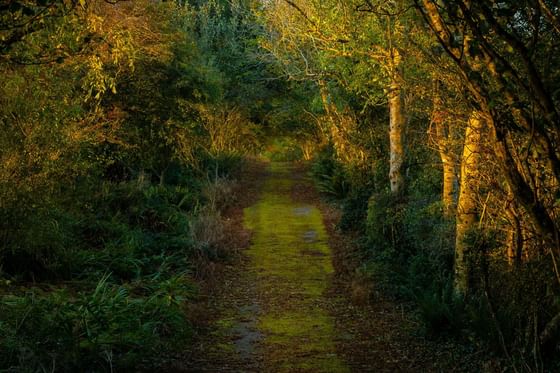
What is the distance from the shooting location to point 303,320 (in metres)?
10.4

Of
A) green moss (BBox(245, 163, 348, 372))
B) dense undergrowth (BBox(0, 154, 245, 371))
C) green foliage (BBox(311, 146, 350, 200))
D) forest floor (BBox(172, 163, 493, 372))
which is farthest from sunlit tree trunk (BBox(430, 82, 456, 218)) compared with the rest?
green foliage (BBox(311, 146, 350, 200))

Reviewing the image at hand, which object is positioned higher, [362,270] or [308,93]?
[308,93]

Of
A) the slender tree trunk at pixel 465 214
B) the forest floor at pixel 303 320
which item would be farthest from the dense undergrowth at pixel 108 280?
the slender tree trunk at pixel 465 214

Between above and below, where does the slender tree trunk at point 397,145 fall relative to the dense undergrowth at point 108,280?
above

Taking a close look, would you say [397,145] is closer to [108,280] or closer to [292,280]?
[292,280]

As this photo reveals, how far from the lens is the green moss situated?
8.62 meters

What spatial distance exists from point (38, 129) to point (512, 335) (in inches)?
279

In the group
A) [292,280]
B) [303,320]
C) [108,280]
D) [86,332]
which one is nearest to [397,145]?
[292,280]

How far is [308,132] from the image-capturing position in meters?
32.9

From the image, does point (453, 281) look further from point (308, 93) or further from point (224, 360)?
point (308, 93)

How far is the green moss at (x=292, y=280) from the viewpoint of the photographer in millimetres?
8625

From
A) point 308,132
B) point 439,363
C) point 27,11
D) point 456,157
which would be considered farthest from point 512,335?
point 308,132

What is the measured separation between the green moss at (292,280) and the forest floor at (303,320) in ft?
0.05

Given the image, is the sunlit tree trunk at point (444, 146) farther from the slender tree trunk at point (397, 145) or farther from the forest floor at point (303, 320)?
the slender tree trunk at point (397, 145)
